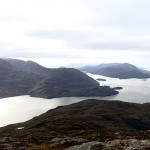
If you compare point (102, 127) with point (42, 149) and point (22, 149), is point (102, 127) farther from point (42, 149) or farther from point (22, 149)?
point (42, 149)

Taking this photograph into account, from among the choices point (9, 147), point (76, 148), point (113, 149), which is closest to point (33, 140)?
point (9, 147)

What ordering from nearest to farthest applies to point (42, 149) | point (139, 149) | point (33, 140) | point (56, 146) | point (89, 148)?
point (139, 149), point (89, 148), point (42, 149), point (56, 146), point (33, 140)

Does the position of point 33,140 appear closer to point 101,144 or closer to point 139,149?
point 101,144

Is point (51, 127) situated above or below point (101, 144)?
below

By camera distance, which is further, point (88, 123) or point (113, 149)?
point (88, 123)

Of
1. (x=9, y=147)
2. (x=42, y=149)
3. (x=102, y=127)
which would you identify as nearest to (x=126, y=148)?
(x=42, y=149)

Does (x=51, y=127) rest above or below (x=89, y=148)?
below

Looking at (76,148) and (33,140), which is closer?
(76,148)

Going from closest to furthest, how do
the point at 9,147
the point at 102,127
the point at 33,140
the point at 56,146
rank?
1. the point at 56,146
2. the point at 9,147
3. the point at 33,140
4. the point at 102,127

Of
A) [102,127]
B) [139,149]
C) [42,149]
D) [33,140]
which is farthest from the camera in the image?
[102,127]
